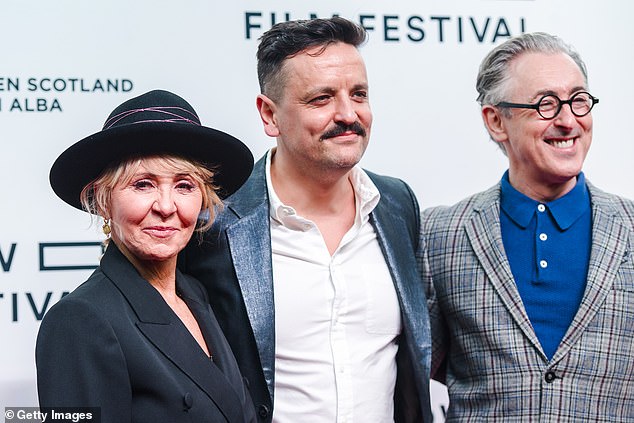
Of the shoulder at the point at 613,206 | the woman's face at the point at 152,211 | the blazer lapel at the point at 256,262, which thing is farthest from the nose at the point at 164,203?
the shoulder at the point at 613,206

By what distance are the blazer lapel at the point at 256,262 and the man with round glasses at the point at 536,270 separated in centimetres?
54

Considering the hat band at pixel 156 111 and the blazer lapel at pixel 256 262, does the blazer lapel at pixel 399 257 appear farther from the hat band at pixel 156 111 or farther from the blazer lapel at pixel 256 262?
the hat band at pixel 156 111

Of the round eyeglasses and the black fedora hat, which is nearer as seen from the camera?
the black fedora hat

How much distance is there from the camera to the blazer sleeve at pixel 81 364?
5.64 feet

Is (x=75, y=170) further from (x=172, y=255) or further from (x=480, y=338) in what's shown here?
(x=480, y=338)

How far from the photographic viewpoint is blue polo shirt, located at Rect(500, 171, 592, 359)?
240 centimetres

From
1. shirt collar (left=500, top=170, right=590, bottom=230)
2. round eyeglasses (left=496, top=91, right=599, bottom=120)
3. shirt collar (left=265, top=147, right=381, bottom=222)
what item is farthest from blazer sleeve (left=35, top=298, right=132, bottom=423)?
round eyeglasses (left=496, top=91, right=599, bottom=120)

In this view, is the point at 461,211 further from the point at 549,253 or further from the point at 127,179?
the point at 127,179

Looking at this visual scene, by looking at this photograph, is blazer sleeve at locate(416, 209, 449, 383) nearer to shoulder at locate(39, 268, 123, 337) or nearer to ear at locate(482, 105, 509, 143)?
ear at locate(482, 105, 509, 143)

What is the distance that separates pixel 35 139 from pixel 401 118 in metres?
1.23

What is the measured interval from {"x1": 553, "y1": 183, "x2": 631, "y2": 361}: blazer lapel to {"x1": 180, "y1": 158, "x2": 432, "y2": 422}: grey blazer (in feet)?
1.28

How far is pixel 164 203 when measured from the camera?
1.95 meters

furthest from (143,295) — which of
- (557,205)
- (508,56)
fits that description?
(508,56)

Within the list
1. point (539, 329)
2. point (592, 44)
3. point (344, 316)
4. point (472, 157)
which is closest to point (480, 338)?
point (539, 329)
